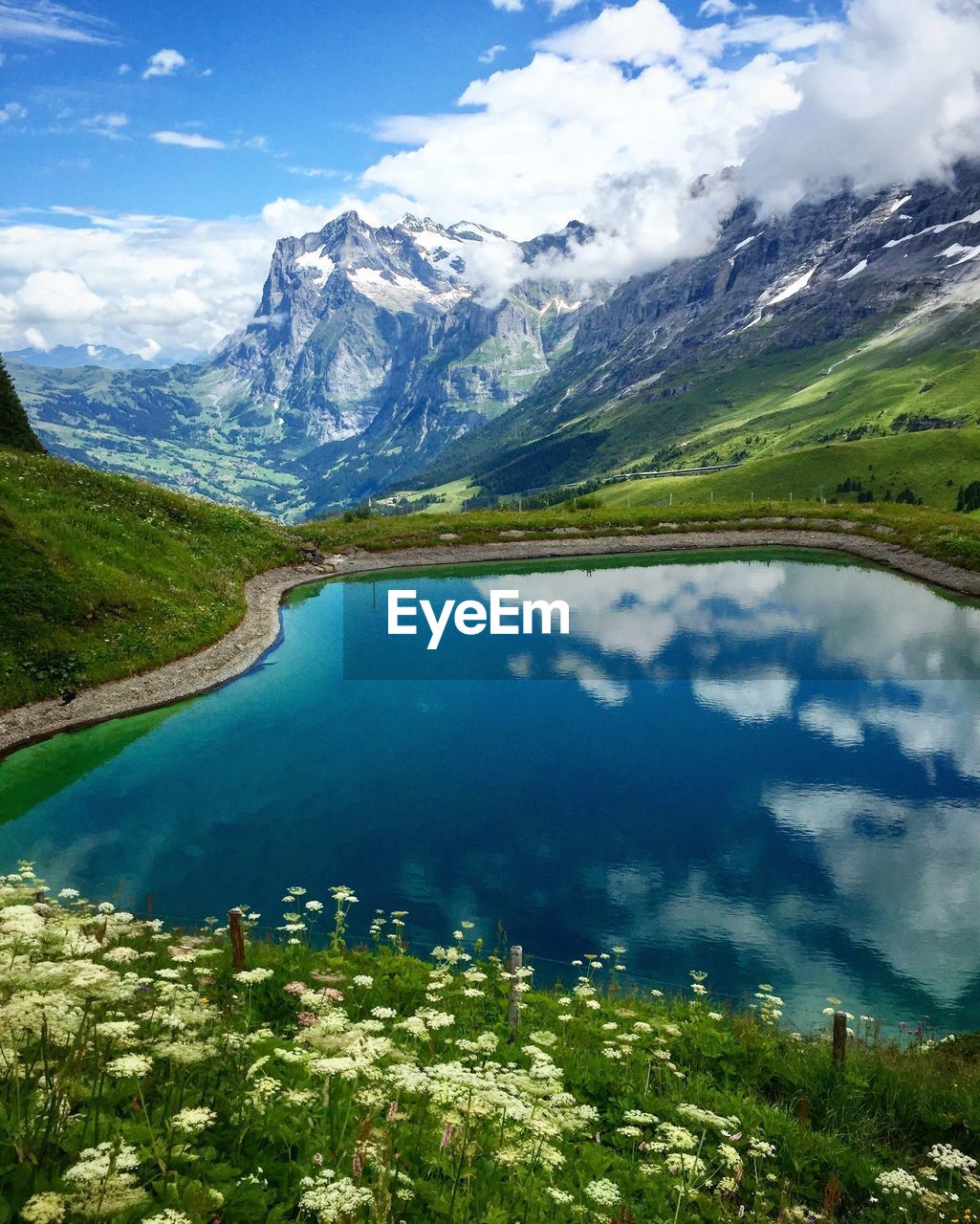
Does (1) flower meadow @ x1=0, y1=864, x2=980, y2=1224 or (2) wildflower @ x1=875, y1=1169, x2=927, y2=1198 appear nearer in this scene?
(1) flower meadow @ x1=0, y1=864, x2=980, y2=1224

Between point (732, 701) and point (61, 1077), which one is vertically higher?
point (61, 1077)

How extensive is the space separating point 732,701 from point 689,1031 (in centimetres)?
3410

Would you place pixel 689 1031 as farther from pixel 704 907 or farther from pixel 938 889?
pixel 938 889

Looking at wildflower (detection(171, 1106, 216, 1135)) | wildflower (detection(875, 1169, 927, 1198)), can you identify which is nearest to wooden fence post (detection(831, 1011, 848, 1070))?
wildflower (detection(875, 1169, 927, 1198))

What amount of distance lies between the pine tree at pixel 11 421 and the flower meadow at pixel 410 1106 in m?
77.0

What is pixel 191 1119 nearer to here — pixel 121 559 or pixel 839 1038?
pixel 839 1038

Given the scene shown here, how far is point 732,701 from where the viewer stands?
47.8m

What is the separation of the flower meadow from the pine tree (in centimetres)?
7702

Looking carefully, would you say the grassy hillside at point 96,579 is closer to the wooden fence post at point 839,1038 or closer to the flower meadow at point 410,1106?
the flower meadow at point 410,1106

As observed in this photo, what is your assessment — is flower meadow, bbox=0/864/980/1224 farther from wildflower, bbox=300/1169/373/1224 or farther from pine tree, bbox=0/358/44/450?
pine tree, bbox=0/358/44/450

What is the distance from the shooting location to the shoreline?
45.0 m

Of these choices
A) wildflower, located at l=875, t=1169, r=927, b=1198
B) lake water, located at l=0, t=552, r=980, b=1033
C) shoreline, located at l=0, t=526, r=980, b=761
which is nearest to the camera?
wildflower, located at l=875, t=1169, r=927, b=1198

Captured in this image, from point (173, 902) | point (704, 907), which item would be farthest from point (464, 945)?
point (173, 902)

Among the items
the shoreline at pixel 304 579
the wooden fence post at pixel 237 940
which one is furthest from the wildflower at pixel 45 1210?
the shoreline at pixel 304 579
